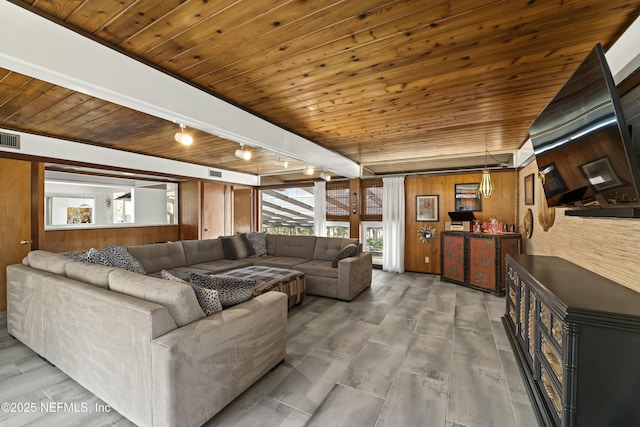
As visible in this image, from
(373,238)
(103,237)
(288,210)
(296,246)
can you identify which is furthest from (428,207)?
(103,237)

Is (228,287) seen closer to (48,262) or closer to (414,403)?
(414,403)

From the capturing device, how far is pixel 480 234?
450 centimetres

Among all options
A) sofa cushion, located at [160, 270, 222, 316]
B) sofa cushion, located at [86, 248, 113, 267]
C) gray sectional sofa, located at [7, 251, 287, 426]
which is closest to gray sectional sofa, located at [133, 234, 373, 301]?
sofa cushion, located at [86, 248, 113, 267]

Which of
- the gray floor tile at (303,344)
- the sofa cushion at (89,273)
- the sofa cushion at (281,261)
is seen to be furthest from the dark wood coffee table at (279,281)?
the sofa cushion at (89,273)

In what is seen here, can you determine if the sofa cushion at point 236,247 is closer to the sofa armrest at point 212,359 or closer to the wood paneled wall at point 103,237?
the wood paneled wall at point 103,237

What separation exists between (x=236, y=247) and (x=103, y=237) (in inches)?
98.3

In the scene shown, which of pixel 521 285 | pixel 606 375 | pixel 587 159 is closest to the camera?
pixel 606 375

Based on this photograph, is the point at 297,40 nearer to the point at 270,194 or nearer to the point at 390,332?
the point at 390,332

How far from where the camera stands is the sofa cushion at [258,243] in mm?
5238

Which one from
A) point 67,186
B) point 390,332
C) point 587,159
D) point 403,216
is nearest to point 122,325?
point 390,332

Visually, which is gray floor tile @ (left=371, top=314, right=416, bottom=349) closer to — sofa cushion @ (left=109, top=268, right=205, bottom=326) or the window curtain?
sofa cushion @ (left=109, top=268, right=205, bottom=326)

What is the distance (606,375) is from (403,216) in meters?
4.67

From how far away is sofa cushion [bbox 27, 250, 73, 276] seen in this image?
2.30m

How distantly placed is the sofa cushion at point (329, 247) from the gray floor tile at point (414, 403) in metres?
2.75
